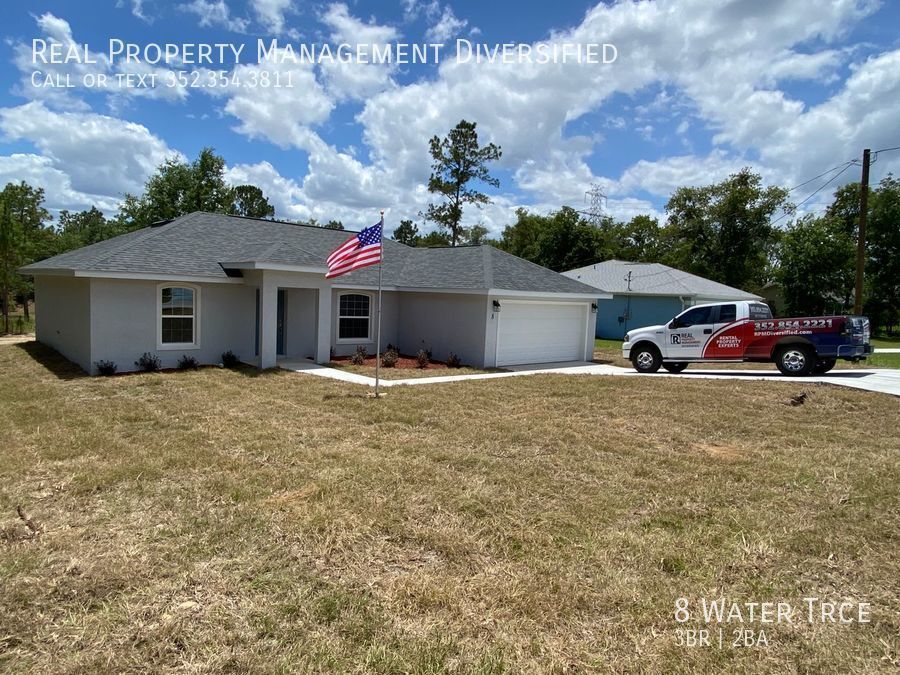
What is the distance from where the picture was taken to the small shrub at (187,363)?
1347cm

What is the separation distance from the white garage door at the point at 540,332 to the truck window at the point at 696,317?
4.18 m

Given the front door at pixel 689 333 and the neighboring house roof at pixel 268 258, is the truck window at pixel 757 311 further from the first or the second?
the neighboring house roof at pixel 268 258

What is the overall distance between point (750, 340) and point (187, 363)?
14.4 m

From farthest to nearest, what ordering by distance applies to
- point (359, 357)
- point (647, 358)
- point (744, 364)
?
point (744, 364) < point (359, 357) < point (647, 358)

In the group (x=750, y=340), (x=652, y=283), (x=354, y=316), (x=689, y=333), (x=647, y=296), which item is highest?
(x=652, y=283)

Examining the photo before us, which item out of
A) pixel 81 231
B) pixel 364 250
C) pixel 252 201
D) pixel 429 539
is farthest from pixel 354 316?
pixel 81 231

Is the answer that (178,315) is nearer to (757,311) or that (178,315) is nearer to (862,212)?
(757,311)

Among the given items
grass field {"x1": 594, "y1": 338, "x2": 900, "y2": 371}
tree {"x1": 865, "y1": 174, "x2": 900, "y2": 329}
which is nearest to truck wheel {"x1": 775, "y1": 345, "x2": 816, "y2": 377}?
grass field {"x1": 594, "y1": 338, "x2": 900, "y2": 371}

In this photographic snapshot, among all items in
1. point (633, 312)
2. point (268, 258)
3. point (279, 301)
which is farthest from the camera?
point (633, 312)

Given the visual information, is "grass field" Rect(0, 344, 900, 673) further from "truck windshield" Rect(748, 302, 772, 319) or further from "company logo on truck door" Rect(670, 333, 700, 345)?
"company logo on truck door" Rect(670, 333, 700, 345)

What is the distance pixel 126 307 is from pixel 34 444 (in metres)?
6.87

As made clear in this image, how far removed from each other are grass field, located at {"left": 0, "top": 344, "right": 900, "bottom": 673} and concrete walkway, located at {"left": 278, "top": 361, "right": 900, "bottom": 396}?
353 centimetres

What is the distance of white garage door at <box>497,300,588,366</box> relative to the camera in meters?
16.3

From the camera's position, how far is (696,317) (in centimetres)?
1434
